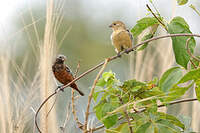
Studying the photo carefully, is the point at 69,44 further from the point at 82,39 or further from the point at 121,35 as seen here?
the point at 121,35

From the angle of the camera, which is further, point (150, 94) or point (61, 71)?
point (61, 71)

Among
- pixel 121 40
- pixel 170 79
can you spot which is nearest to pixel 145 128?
pixel 170 79

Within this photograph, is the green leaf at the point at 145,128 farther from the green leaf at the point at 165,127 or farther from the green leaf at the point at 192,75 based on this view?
the green leaf at the point at 192,75

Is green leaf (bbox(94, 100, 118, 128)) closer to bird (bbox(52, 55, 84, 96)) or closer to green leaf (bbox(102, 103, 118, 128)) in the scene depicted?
green leaf (bbox(102, 103, 118, 128))

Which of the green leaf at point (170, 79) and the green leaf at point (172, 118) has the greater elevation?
the green leaf at point (170, 79)

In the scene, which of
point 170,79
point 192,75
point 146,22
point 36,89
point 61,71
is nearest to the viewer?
point 192,75

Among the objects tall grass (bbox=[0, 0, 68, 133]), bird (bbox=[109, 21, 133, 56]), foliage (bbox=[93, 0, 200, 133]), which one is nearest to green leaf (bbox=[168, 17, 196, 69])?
foliage (bbox=[93, 0, 200, 133])

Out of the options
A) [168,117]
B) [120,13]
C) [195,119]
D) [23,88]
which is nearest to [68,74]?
[23,88]

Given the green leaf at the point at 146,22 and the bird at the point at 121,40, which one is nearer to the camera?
the green leaf at the point at 146,22

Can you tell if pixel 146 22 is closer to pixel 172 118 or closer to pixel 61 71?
pixel 172 118

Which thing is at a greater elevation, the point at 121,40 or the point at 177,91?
the point at 121,40

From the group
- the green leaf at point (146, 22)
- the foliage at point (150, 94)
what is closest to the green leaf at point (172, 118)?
the foliage at point (150, 94)

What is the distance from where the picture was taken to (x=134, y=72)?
2.17 metres

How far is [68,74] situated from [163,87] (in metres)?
1.43
